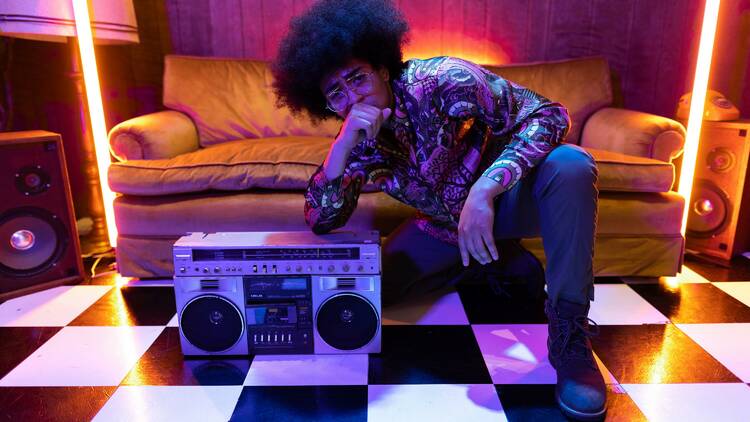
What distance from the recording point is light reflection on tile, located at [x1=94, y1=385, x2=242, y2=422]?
1046 millimetres

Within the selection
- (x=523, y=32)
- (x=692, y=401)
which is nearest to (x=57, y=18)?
(x=523, y=32)

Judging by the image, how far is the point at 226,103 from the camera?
2.20 metres

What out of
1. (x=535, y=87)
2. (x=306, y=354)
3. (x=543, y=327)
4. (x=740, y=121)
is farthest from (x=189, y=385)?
(x=740, y=121)

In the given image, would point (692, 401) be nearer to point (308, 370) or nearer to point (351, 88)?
point (308, 370)

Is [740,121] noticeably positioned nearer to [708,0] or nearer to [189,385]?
[708,0]

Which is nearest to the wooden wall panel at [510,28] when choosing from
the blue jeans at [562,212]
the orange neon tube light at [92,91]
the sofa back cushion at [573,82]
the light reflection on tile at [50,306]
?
the sofa back cushion at [573,82]

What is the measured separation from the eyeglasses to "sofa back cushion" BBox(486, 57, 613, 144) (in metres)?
1.30

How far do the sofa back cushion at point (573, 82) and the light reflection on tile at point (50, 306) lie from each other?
1.82 m

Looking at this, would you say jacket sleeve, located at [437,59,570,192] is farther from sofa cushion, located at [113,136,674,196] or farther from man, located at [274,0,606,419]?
sofa cushion, located at [113,136,674,196]

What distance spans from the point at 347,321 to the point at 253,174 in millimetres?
680

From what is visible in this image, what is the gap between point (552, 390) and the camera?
1.11 meters

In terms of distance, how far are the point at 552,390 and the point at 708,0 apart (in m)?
1.41

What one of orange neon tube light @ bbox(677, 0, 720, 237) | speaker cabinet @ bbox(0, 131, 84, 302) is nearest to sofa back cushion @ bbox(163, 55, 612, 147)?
orange neon tube light @ bbox(677, 0, 720, 237)

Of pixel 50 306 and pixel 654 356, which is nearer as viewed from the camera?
pixel 654 356
